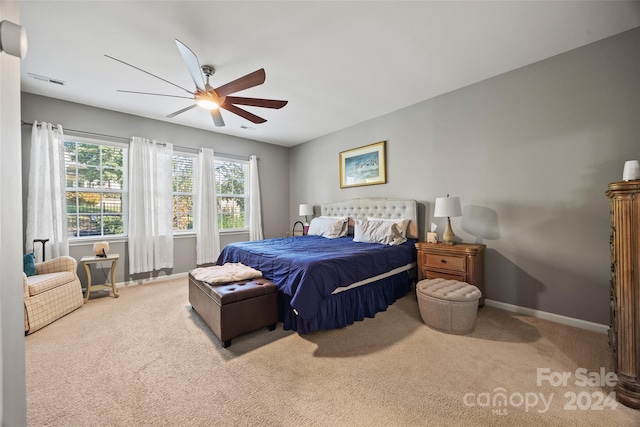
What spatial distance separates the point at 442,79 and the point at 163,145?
14.6 ft

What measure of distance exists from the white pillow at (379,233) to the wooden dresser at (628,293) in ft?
6.83

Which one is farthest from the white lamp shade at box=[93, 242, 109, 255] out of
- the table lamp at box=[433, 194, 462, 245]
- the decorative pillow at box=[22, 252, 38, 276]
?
the table lamp at box=[433, 194, 462, 245]

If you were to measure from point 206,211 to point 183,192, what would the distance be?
53 centimetres

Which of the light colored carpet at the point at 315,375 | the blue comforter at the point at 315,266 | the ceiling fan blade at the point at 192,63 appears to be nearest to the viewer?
the light colored carpet at the point at 315,375

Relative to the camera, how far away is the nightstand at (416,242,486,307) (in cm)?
289

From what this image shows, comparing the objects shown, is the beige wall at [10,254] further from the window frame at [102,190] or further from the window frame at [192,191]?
the window frame at [192,191]

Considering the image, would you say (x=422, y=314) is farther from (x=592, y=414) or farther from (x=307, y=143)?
(x=307, y=143)

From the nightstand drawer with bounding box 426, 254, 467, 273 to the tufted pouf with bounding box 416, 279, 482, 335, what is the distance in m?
0.37

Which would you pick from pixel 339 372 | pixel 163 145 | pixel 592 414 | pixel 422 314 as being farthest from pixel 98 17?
pixel 592 414

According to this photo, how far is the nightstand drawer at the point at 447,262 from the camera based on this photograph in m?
2.93

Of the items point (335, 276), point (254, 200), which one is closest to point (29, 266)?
point (254, 200)

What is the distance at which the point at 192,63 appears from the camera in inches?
84.8

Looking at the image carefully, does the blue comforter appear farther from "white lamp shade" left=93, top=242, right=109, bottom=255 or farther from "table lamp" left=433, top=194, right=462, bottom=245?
"white lamp shade" left=93, top=242, right=109, bottom=255

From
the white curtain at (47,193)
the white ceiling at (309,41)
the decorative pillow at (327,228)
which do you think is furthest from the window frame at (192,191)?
the decorative pillow at (327,228)
